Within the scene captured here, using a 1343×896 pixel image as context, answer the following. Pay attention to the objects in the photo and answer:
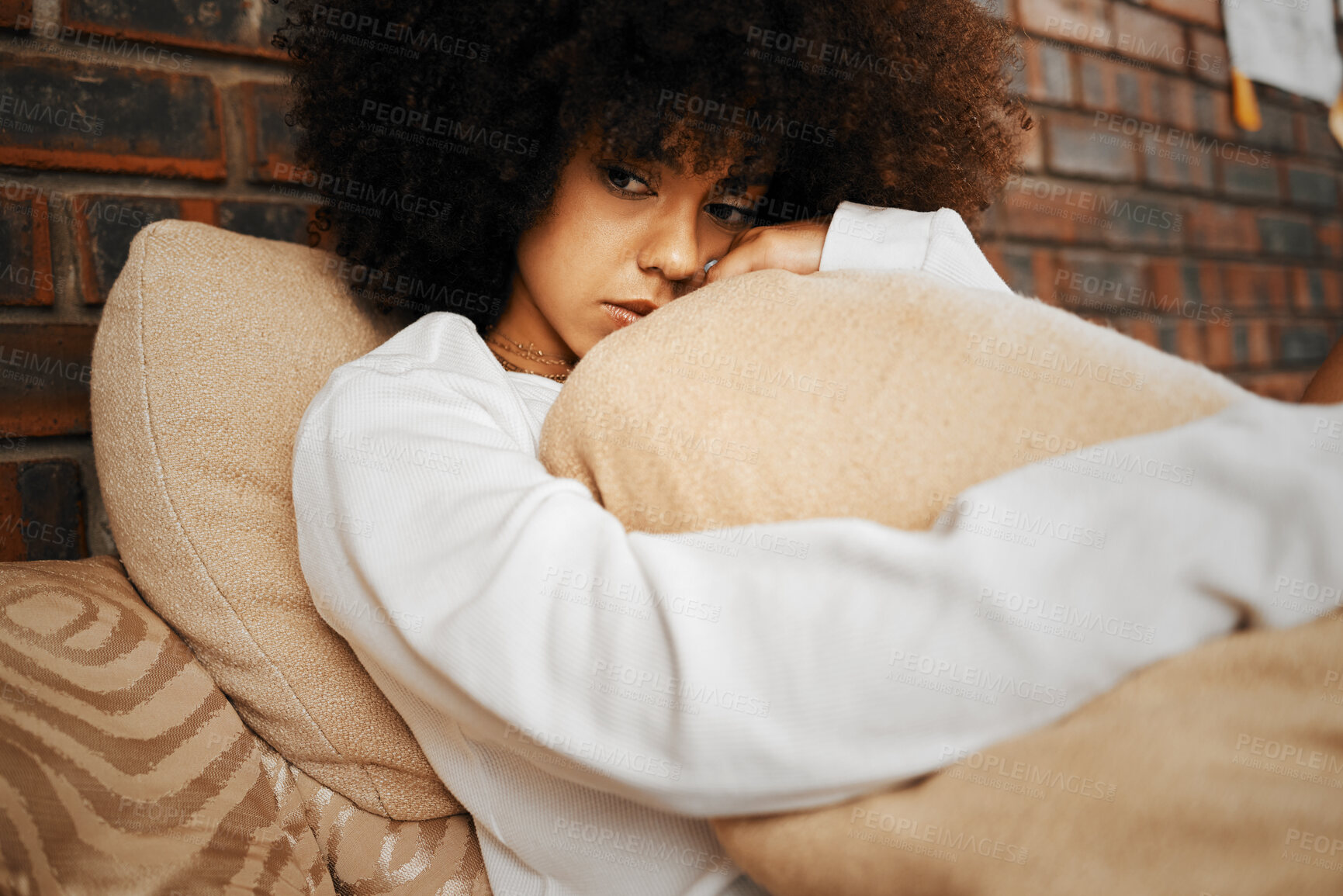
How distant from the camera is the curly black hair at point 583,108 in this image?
75 cm

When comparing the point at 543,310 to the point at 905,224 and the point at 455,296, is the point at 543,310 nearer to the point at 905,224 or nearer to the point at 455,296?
the point at 455,296

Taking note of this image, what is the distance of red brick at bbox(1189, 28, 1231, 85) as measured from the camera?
1711 millimetres

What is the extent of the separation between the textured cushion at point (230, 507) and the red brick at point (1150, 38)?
1.60 metres

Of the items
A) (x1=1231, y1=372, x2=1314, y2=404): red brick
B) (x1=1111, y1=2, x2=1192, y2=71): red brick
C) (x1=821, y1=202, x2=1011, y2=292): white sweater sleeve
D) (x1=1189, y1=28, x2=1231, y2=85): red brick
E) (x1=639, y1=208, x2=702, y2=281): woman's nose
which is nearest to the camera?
(x1=821, y1=202, x2=1011, y2=292): white sweater sleeve

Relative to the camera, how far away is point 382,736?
625 millimetres

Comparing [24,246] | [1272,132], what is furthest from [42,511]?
[1272,132]

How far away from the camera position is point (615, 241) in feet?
2.66

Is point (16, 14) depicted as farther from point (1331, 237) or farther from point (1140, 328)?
point (1331, 237)

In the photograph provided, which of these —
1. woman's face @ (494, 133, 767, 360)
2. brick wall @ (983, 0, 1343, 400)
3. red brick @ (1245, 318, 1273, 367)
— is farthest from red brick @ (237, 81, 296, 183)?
red brick @ (1245, 318, 1273, 367)

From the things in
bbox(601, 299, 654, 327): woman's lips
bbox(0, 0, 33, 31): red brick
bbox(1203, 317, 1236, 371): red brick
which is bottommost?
bbox(1203, 317, 1236, 371): red brick

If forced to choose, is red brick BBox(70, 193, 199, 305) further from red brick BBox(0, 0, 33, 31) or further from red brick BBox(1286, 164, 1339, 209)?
red brick BBox(1286, 164, 1339, 209)

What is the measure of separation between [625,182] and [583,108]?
76 mm

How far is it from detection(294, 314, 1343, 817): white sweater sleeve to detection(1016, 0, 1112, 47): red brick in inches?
50.7

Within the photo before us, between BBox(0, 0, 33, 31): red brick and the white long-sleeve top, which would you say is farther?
BBox(0, 0, 33, 31): red brick
